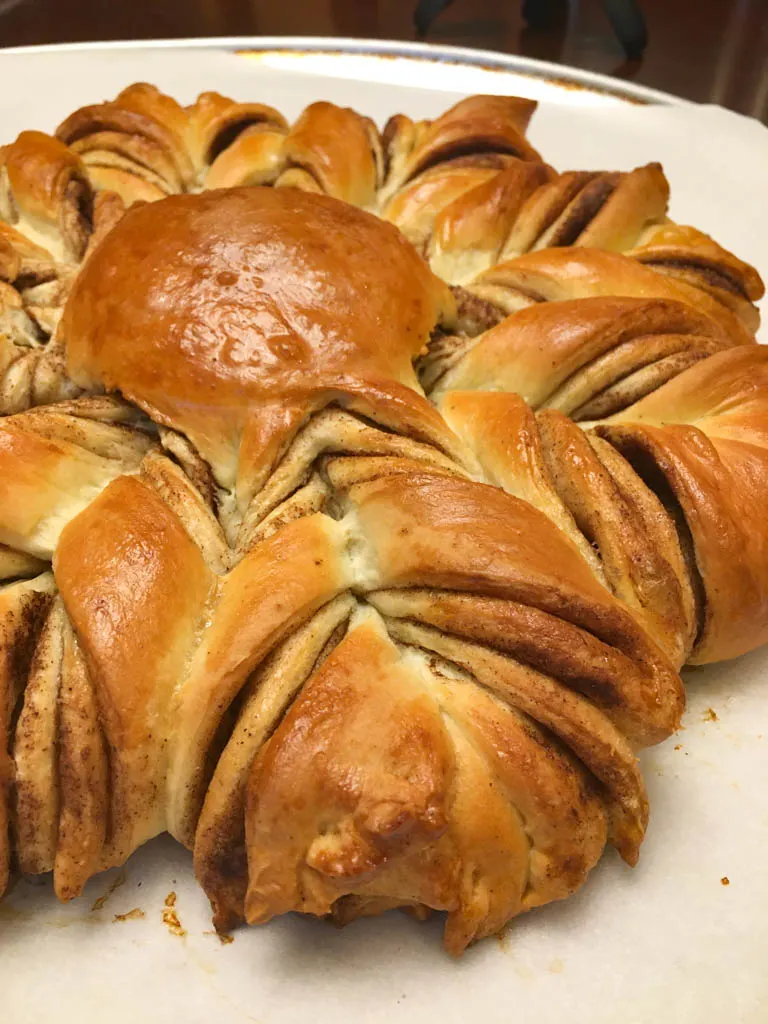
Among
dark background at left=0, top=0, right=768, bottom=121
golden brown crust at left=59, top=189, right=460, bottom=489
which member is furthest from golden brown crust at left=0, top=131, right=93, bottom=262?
dark background at left=0, top=0, right=768, bottom=121

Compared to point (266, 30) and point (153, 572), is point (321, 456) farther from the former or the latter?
point (266, 30)

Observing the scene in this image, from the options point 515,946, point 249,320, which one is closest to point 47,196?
point 249,320

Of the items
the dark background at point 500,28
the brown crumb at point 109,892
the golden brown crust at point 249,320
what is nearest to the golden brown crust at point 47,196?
the golden brown crust at point 249,320

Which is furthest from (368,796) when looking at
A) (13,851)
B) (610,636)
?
(13,851)

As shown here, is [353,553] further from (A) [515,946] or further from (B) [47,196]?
(B) [47,196]

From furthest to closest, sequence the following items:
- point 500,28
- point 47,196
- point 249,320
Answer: point 500,28 → point 47,196 → point 249,320

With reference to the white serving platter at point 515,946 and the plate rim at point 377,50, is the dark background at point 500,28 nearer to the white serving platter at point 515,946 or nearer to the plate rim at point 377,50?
the plate rim at point 377,50

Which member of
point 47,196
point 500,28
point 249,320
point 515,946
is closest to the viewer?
point 515,946
